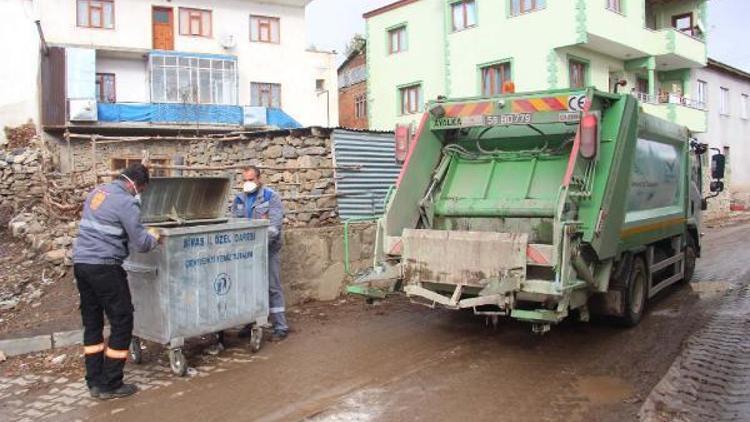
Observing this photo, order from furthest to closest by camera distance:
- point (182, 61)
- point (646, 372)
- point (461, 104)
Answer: point (182, 61) → point (461, 104) → point (646, 372)

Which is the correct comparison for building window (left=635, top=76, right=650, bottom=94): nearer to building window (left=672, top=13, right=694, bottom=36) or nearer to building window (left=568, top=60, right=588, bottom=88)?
building window (left=672, top=13, right=694, bottom=36)

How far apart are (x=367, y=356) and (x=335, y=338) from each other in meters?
0.80

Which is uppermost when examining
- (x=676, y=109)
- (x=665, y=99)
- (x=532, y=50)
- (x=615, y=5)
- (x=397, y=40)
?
(x=397, y=40)

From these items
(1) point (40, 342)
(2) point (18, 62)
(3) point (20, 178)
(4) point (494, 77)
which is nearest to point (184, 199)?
(1) point (40, 342)

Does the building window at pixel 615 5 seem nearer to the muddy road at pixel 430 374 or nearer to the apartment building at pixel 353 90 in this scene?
the apartment building at pixel 353 90

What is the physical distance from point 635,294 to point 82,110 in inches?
916

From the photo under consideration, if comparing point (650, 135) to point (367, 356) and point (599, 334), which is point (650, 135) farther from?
point (367, 356)

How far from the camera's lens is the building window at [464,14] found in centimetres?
2275

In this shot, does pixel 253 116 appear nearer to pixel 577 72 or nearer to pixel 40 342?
pixel 577 72

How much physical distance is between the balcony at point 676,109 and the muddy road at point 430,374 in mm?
18086

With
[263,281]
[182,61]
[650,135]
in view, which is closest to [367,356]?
[263,281]

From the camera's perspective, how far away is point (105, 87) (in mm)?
27188

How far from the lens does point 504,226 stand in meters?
6.12

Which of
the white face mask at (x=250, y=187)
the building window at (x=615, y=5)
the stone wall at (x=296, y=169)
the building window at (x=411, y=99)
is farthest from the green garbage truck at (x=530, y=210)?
the building window at (x=411, y=99)
